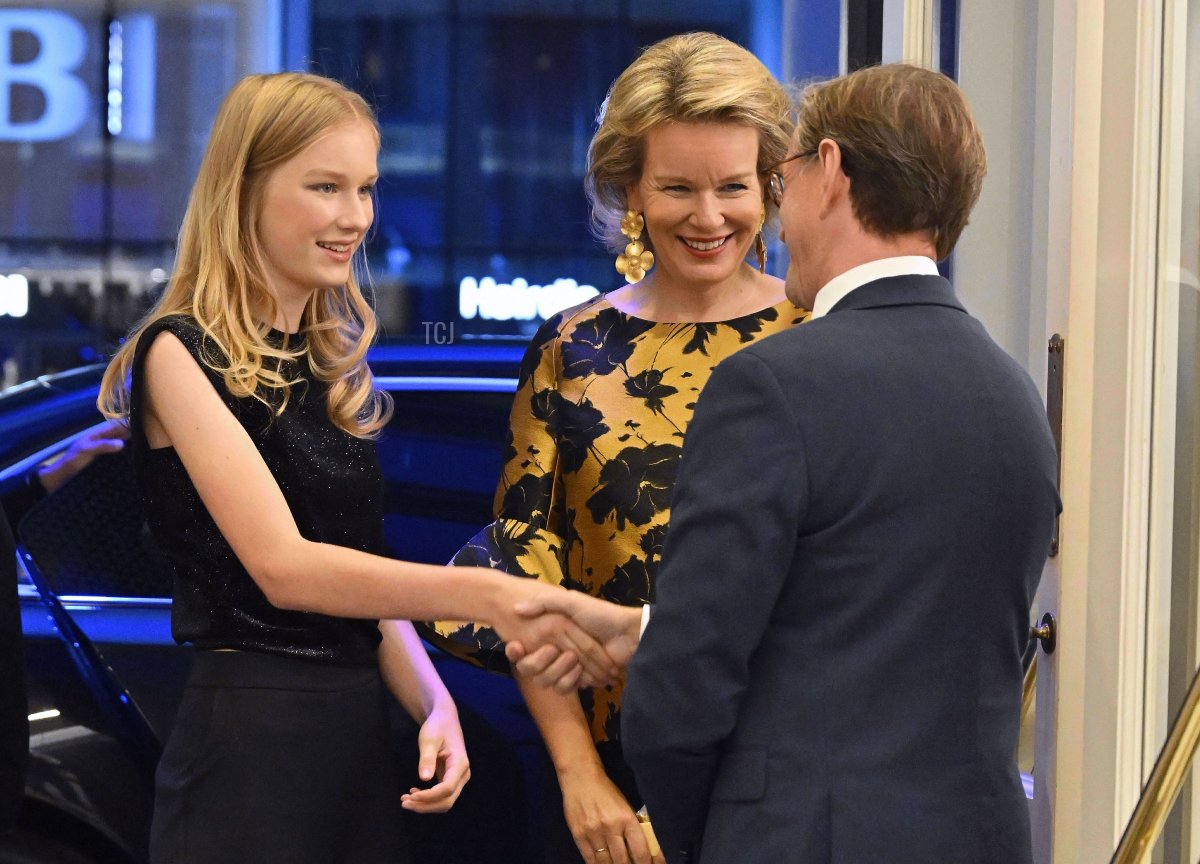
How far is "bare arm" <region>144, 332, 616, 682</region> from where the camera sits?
162cm

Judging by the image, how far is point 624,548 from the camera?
182 centimetres

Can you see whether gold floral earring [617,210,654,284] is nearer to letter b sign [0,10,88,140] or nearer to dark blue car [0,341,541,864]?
dark blue car [0,341,541,864]

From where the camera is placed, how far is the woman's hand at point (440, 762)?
5.71 feet

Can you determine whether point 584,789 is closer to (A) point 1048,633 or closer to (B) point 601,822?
(B) point 601,822

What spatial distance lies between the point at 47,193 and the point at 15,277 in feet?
1.54

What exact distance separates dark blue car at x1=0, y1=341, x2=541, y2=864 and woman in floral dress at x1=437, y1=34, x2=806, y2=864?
568mm

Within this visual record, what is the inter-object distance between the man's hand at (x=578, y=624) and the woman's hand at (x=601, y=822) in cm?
15

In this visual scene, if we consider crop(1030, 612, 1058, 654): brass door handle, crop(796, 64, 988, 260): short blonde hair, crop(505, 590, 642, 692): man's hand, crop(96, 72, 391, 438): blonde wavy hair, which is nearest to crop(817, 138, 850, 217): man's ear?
crop(796, 64, 988, 260): short blonde hair

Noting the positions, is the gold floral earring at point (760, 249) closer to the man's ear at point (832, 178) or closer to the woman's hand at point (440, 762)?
the man's ear at point (832, 178)

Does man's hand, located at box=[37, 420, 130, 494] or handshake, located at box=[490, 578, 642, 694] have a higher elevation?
man's hand, located at box=[37, 420, 130, 494]

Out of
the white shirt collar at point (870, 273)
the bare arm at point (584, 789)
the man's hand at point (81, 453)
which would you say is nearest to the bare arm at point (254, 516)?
the bare arm at point (584, 789)

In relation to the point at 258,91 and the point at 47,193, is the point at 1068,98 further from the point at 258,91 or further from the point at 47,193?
the point at 47,193

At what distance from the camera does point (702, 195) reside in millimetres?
1846

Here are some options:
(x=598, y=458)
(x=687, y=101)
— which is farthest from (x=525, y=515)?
(x=687, y=101)
